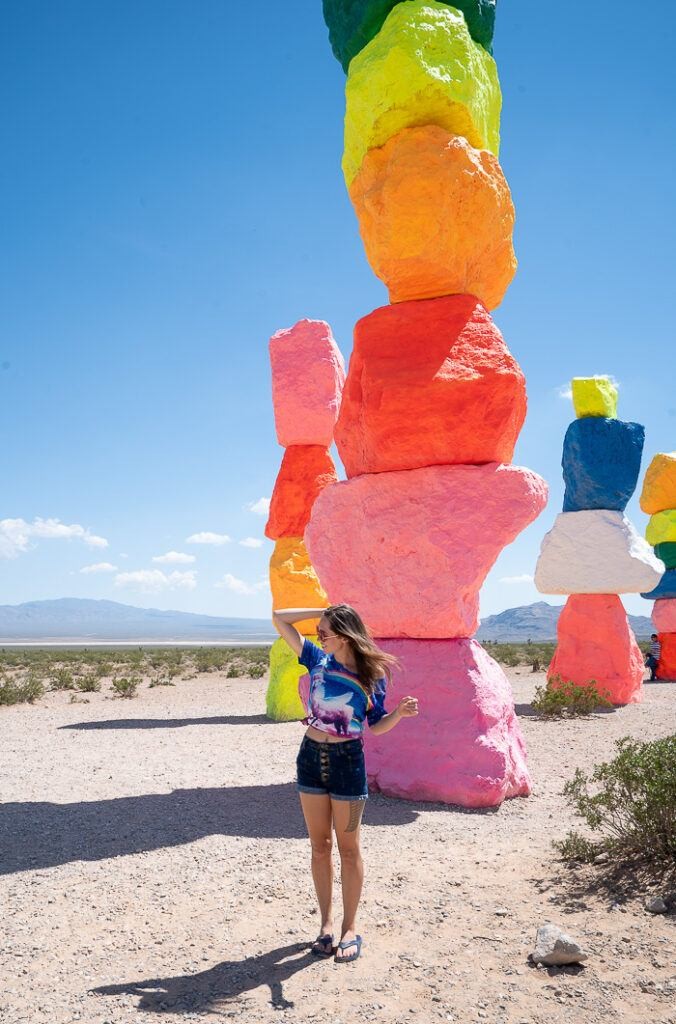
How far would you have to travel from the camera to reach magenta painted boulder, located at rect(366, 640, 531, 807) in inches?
211

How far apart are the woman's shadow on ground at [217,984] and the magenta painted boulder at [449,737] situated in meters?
2.44

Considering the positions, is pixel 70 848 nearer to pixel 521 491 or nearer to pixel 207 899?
pixel 207 899

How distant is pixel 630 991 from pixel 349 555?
3.68 metres

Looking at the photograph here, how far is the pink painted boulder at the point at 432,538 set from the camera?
5.54m

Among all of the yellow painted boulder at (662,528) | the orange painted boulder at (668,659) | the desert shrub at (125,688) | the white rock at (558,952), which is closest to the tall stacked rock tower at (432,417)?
the white rock at (558,952)

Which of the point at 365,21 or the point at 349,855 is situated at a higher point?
the point at 365,21

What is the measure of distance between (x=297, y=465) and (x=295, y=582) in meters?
1.71

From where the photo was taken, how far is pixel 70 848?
4555 millimetres


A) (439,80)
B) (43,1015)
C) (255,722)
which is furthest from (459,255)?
(255,722)

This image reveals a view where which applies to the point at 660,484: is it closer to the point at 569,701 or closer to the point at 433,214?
the point at 569,701

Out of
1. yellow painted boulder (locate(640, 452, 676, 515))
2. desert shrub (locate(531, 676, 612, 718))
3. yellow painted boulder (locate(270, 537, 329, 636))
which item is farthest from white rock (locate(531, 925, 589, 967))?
yellow painted boulder (locate(640, 452, 676, 515))

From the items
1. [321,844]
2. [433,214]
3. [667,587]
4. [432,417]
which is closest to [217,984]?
[321,844]

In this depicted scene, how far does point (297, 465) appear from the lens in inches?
423

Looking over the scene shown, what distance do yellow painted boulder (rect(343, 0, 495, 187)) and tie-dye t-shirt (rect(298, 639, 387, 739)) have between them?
4.68m
